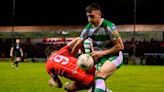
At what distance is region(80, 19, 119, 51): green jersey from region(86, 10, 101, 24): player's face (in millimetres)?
261

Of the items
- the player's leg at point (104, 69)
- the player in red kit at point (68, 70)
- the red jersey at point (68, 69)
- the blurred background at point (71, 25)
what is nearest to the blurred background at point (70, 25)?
the blurred background at point (71, 25)

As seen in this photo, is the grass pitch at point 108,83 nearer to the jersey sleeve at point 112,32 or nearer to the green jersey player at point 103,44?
the green jersey player at point 103,44

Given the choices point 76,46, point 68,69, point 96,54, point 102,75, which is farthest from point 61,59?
point 76,46

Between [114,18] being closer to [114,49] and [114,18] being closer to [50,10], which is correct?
[50,10]

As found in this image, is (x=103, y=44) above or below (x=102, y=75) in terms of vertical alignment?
above

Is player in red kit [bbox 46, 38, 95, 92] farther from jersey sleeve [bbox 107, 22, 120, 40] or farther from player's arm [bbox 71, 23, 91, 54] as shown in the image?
jersey sleeve [bbox 107, 22, 120, 40]

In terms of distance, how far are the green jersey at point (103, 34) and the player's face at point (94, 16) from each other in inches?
10.3

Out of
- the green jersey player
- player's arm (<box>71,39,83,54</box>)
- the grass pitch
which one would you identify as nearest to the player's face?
the green jersey player

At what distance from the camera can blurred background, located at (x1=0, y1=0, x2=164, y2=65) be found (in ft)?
184

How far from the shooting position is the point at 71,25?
6975 cm

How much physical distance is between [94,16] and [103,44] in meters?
0.80

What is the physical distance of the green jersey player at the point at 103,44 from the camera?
393 inches

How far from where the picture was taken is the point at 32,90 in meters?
16.9

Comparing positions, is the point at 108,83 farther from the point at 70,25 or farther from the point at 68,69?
the point at 70,25
